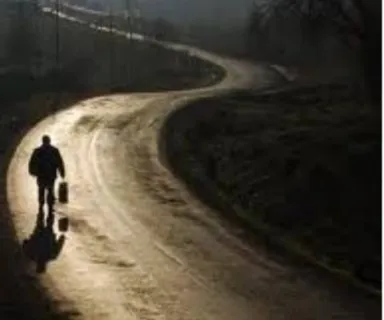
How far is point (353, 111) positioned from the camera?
33.7 metres

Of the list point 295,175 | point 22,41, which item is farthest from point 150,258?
point 22,41

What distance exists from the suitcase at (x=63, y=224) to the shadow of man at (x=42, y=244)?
18 centimetres

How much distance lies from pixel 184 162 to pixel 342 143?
453 cm

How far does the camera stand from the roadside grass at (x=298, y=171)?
17.3 meters

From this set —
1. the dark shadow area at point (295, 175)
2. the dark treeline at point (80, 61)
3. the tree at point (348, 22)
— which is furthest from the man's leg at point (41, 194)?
the dark treeline at point (80, 61)

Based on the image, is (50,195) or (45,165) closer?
(45,165)

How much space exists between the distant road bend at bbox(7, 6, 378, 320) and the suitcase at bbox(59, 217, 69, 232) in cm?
13

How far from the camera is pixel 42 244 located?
16.7 meters

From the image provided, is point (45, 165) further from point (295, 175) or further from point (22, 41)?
point (22, 41)

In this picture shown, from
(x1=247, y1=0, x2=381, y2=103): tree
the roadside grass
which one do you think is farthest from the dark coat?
(x1=247, y1=0, x2=381, y2=103): tree

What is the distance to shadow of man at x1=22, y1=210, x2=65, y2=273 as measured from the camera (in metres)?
15.7

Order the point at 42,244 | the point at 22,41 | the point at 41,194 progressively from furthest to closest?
the point at 22,41
the point at 41,194
the point at 42,244

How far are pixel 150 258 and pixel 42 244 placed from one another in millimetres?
2234

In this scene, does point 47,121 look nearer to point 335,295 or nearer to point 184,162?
point 184,162
